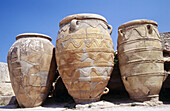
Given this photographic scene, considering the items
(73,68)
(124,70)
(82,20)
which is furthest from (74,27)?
(124,70)

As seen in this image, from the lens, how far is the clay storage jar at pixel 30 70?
527cm

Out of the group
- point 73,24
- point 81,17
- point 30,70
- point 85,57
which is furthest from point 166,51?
point 30,70

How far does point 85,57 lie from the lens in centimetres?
482

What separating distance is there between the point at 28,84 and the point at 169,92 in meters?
5.20

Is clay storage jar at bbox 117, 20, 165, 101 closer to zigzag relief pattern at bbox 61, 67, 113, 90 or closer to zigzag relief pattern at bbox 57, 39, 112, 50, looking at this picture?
zigzag relief pattern at bbox 61, 67, 113, 90

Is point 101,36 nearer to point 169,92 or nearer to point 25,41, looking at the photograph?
point 25,41

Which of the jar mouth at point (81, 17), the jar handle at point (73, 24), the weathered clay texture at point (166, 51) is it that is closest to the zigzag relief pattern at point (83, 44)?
the jar handle at point (73, 24)

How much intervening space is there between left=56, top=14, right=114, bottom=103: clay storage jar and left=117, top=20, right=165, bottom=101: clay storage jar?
611 mm

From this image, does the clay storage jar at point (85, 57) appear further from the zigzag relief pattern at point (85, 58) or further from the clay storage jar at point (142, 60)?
the clay storage jar at point (142, 60)

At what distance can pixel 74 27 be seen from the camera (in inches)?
198

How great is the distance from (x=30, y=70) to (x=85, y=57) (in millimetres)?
1863

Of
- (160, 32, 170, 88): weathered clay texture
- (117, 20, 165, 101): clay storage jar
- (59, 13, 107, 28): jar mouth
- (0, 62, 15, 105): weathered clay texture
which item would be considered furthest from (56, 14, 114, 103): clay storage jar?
(0, 62, 15, 105): weathered clay texture

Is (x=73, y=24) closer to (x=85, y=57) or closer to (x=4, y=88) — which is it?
(x=85, y=57)

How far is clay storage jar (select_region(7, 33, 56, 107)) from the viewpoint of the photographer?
527cm
